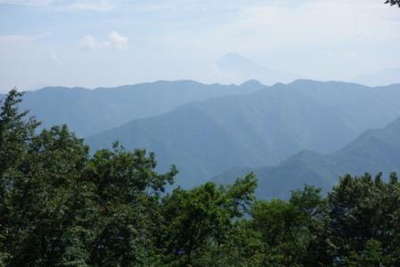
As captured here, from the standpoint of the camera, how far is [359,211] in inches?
1372

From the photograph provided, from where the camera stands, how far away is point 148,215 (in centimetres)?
3061

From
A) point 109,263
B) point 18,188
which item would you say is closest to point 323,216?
point 109,263

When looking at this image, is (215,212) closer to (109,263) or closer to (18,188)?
(109,263)

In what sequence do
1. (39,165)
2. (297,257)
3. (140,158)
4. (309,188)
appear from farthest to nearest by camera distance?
(309,188) → (297,257) → (140,158) → (39,165)

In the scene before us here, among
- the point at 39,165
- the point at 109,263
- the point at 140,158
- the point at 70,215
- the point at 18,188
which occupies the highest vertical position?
the point at 140,158

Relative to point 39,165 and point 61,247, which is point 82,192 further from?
point 39,165

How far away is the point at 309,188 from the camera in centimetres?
3981

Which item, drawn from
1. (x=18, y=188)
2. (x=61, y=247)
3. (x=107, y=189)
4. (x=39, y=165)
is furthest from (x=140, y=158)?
(x=61, y=247)

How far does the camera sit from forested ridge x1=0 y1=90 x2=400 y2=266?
60.5 ft

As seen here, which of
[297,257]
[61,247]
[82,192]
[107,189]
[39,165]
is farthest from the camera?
[297,257]

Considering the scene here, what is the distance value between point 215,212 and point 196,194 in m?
1.71

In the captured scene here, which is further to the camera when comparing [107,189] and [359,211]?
[359,211]

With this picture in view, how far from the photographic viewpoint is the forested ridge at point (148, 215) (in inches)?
727

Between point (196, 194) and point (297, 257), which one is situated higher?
point (196, 194)
